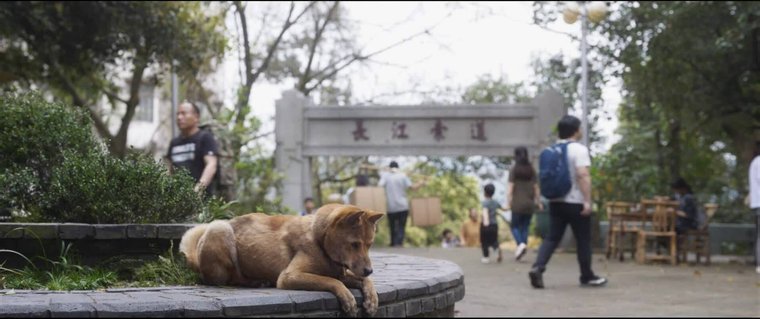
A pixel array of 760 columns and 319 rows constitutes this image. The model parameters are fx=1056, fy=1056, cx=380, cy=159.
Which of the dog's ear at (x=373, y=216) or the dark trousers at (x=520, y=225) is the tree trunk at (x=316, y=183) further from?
the dog's ear at (x=373, y=216)

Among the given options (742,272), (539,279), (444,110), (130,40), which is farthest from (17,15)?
(742,272)

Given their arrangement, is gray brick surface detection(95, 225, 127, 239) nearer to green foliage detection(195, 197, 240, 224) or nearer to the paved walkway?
green foliage detection(195, 197, 240, 224)

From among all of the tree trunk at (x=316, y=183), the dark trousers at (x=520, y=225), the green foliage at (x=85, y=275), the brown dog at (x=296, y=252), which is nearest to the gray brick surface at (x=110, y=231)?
the green foliage at (x=85, y=275)

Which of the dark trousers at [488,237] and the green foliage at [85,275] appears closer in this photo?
the green foliage at [85,275]

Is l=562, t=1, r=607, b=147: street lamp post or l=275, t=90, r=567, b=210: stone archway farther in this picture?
l=275, t=90, r=567, b=210: stone archway

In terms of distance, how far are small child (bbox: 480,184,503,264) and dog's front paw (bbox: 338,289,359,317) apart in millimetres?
11462

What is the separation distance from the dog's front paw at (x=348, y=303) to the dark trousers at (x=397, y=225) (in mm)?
14719

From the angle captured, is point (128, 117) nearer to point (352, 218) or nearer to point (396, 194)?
point (396, 194)

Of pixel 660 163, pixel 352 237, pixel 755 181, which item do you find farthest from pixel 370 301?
pixel 660 163

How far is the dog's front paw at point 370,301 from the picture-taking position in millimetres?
5340

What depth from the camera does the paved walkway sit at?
9.88m

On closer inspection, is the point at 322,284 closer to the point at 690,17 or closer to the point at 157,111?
the point at 690,17

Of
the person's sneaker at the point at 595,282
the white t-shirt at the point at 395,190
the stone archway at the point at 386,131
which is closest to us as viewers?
the person's sneaker at the point at 595,282

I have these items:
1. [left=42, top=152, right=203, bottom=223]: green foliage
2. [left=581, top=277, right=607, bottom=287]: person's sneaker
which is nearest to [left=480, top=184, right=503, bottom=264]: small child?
[left=581, top=277, right=607, bottom=287]: person's sneaker
